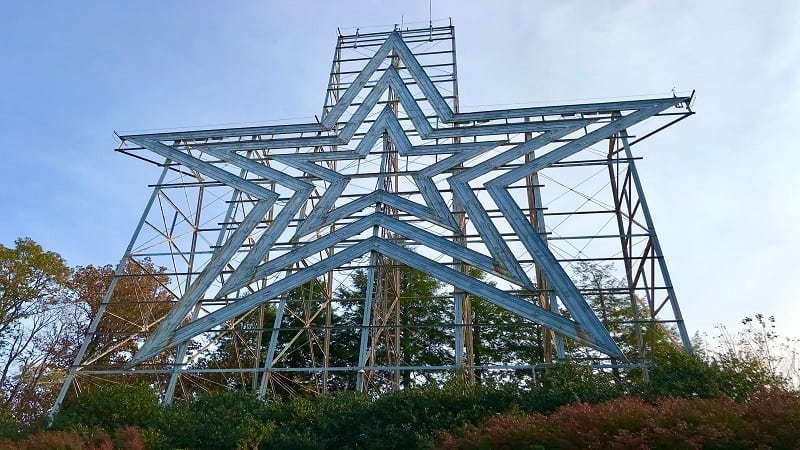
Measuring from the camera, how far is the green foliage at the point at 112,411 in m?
11.4

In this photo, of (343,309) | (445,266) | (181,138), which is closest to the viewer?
(445,266)

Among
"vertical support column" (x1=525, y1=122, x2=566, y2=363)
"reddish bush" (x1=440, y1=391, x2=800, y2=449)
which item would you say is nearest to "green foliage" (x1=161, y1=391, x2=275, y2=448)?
"reddish bush" (x1=440, y1=391, x2=800, y2=449)

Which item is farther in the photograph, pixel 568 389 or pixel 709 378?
pixel 568 389

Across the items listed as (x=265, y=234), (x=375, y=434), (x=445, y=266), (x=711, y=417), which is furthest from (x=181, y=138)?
(x=711, y=417)

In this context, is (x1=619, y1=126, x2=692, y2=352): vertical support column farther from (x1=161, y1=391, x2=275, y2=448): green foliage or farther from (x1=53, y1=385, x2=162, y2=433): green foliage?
(x1=53, y1=385, x2=162, y2=433): green foliage

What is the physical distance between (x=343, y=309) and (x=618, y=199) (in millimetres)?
15302

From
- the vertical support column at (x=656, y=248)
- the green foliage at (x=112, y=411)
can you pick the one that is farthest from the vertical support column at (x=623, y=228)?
the green foliage at (x=112, y=411)

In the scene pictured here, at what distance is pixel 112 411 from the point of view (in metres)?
11.7

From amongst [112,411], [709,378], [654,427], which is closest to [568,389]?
[709,378]

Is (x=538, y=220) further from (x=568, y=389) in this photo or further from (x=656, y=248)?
(x=568, y=389)

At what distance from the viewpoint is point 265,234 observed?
15484mm

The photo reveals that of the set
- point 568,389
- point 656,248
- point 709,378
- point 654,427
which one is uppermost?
point 656,248

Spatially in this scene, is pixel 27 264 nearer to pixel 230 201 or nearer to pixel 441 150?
pixel 230 201

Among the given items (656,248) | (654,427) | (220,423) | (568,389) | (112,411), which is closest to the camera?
(654,427)
